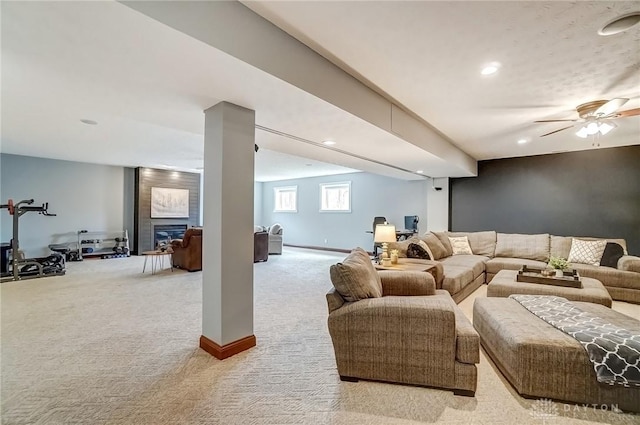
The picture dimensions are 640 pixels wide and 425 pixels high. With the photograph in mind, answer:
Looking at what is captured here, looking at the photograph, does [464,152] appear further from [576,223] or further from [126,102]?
[126,102]

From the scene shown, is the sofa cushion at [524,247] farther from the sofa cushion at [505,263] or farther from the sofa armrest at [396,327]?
the sofa armrest at [396,327]

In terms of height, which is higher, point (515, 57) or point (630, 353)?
point (515, 57)

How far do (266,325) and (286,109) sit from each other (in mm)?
2282

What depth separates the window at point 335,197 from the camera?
30.5 ft

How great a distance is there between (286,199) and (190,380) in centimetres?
897

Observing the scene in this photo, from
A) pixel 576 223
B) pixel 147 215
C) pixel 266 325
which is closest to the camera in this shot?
pixel 266 325

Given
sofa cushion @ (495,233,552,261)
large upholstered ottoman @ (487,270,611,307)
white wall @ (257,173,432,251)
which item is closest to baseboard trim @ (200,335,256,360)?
large upholstered ottoman @ (487,270,611,307)

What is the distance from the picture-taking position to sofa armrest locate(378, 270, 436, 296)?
269 cm

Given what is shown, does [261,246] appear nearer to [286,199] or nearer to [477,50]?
[286,199]

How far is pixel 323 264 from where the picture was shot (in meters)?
7.07

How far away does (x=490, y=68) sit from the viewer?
2564 mm

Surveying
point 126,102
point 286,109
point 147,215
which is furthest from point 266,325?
point 147,215

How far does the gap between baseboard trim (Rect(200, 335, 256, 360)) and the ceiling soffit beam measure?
7.28 feet

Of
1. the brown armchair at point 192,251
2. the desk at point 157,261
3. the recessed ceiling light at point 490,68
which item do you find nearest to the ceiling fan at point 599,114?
the recessed ceiling light at point 490,68
